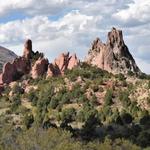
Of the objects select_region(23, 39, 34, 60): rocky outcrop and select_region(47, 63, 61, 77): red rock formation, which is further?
select_region(23, 39, 34, 60): rocky outcrop

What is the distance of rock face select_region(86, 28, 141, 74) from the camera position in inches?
6427

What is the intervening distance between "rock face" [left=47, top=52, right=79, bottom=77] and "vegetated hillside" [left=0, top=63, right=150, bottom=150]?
2991 millimetres

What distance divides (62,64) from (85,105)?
99.2 feet

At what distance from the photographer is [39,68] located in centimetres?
17075

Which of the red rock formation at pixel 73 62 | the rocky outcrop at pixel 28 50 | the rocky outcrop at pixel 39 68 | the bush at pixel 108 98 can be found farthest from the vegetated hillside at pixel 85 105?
the rocky outcrop at pixel 28 50

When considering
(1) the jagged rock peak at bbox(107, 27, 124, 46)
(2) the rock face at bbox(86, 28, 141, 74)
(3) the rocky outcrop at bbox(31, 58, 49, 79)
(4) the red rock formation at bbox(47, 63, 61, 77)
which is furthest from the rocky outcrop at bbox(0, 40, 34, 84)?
(1) the jagged rock peak at bbox(107, 27, 124, 46)

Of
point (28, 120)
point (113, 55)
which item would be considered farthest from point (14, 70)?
point (28, 120)

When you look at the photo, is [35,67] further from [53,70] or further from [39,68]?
[53,70]

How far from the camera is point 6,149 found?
236 ft

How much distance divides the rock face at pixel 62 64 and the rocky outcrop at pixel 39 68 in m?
2.23

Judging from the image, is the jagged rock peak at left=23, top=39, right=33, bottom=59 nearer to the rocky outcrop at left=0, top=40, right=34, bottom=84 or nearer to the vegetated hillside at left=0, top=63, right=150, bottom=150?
the rocky outcrop at left=0, top=40, right=34, bottom=84

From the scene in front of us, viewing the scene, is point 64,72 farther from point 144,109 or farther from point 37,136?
point 37,136

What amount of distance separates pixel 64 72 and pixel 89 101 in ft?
79.2

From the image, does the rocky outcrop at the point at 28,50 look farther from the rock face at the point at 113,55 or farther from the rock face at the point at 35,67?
the rock face at the point at 113,55
